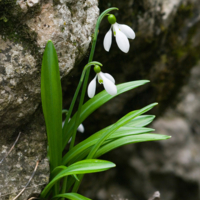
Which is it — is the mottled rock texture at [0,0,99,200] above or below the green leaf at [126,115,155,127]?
above

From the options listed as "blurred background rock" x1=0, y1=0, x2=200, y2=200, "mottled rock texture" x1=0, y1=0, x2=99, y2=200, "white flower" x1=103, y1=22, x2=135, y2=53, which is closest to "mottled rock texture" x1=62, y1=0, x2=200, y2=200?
"blurred background rock" x1=0, y1=0, x2=200, y2=200

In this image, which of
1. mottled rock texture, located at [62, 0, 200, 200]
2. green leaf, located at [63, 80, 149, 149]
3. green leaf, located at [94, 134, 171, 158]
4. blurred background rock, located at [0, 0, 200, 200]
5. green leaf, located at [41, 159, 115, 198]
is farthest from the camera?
mottled rock texture, located at [62, 0, 200, 200]

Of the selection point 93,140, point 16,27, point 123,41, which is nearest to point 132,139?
point 93,140

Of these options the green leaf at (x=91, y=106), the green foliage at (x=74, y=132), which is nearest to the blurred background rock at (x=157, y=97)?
the green leaf at (x=91, y=106)

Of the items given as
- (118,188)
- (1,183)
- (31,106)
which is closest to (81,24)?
(31,106)

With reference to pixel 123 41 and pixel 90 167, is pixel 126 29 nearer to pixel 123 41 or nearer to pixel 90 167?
pixel 123 41

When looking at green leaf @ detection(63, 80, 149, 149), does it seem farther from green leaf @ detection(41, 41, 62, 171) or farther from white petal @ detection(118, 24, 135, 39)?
white petal @ detection(118, 24, 135, 39)

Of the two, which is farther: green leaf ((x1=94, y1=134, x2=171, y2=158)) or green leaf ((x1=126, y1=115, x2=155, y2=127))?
green leaf ((x1=126, y1=115, x2=155, y2=127))
